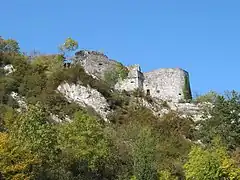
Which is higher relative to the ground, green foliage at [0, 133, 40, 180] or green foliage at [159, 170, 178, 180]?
green foliage at [159, 170, 178, 180]

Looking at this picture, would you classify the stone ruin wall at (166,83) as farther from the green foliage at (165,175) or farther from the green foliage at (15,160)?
the green foliage at (15,160)

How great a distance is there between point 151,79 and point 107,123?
13881mm

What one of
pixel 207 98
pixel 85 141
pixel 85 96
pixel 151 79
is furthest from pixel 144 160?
pixel 207 98

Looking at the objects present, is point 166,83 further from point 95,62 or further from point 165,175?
point 165,175

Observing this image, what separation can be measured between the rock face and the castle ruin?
6929 millimetres

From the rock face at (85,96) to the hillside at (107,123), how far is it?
3.6 inches

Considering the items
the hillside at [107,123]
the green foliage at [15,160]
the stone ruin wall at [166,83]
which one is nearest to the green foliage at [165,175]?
the hillside at [107,123]

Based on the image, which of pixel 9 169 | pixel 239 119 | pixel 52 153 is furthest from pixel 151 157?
pixel 239 119

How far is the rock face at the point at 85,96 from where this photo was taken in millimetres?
45719

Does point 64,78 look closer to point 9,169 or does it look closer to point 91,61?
point 91,61

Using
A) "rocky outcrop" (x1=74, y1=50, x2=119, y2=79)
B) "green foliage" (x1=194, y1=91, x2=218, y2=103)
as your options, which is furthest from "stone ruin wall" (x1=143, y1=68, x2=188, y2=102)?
"rocky outcrop" (x1=74, y1=50, x2=119, y2=79)

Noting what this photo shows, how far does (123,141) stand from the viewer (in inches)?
1446

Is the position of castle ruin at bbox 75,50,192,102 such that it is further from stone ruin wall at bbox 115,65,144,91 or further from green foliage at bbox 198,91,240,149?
green foliage at bbox 198,91,240,149

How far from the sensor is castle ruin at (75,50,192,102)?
5408 centimetres
